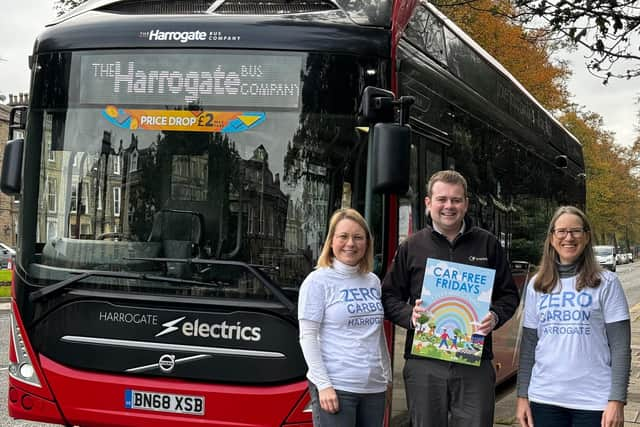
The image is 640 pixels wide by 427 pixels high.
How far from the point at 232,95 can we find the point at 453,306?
2.01 metres

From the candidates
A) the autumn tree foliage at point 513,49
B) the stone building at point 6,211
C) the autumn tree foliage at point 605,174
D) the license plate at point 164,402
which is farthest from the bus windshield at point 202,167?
the stone building at point 6,211

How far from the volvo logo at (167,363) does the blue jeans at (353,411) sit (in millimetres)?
1310

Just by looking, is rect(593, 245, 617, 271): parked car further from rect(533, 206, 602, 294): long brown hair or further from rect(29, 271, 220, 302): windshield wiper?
rect(533, 206, 602, 294): long brown hair

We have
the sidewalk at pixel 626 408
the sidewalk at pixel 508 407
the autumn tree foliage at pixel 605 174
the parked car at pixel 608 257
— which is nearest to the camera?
the sidewalk at pixel 508 407

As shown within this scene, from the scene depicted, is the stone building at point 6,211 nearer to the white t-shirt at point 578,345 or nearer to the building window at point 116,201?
the building window at point 116,201

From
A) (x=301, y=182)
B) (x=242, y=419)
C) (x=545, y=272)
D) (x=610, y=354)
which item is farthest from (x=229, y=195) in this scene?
(x=610, y=354)

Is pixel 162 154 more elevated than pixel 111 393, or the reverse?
pixel 162 154

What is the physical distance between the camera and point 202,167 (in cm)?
526

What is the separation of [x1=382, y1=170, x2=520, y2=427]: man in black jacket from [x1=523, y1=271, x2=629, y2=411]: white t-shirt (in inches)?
11.2

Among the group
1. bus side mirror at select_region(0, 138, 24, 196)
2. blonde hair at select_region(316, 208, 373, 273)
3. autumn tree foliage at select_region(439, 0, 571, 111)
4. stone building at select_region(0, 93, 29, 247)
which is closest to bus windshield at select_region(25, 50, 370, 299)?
bus side mirror at select_region(0, 138, 24, 196)

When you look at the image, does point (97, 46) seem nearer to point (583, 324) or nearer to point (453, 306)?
point (453, 306)

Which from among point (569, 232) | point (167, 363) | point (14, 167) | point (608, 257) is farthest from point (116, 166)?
point (608, 257)

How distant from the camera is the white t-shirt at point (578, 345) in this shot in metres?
3.91

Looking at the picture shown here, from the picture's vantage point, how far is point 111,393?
5305mm
